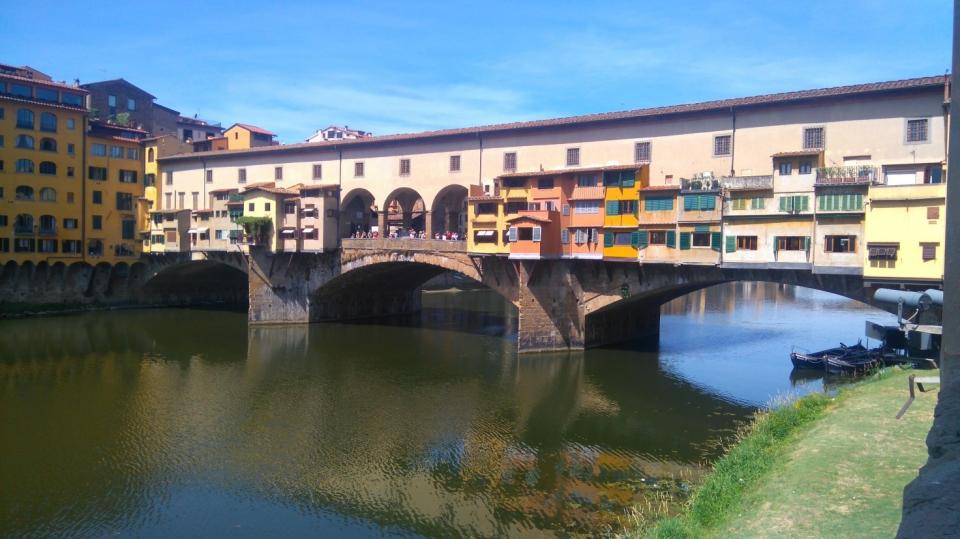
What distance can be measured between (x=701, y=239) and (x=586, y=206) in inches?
235

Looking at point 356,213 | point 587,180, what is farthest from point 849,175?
point 356,213

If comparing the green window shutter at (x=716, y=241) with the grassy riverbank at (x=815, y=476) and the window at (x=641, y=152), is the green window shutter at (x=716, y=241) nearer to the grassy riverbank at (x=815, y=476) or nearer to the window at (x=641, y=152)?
the window at (x=641, y=152)

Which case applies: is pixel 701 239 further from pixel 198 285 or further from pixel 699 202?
pixel 198 285

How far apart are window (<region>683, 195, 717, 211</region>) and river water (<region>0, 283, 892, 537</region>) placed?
7.59 metres

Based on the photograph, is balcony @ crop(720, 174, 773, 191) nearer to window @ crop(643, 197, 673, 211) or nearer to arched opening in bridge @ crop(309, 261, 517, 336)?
window @ crop(643, 197, 673, 211)

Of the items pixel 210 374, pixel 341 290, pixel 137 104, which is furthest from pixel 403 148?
pixel 137 104

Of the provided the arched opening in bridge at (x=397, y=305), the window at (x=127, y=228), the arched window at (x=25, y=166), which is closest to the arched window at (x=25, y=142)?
the arched window at (x=25, y=166)

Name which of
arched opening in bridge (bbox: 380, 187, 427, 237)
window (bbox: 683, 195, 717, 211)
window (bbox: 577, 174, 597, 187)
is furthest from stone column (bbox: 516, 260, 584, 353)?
arched opening in bridge (bbox: 380, 187, 427, 237)

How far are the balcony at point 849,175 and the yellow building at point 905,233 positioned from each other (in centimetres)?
54

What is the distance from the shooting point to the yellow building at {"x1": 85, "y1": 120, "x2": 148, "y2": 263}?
51.8 m

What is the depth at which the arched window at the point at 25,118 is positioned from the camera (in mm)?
48094

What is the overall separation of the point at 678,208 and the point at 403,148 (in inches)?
717

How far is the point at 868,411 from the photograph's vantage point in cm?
1744

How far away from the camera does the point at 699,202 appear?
29.8 m
